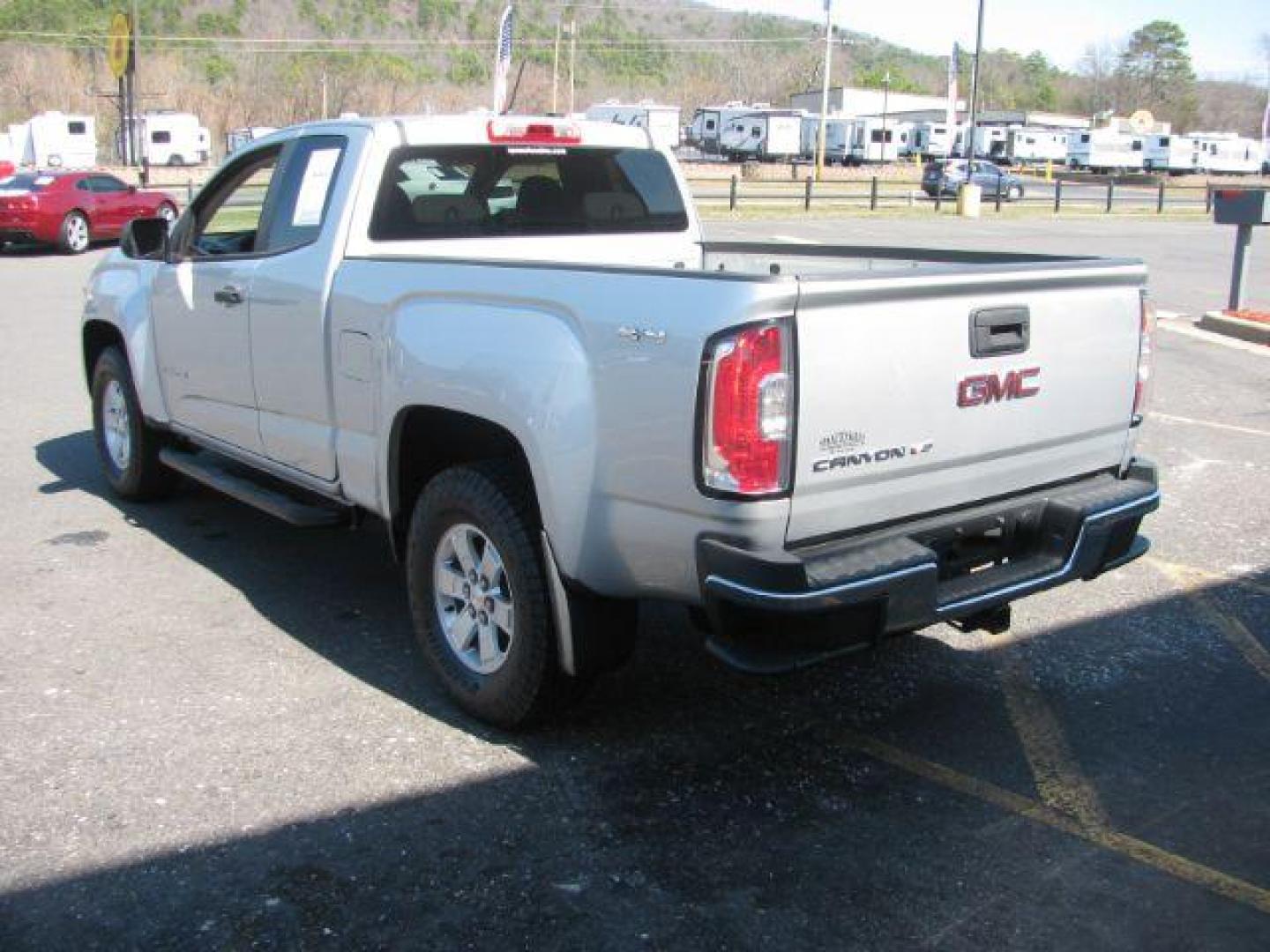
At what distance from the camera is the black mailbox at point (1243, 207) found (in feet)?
40.5

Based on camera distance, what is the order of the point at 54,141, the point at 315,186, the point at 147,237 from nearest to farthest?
the point at 315,186 < the point at 147,237 < the point at 54,141

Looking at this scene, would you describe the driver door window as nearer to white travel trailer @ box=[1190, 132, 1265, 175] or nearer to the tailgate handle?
the tailgate handle

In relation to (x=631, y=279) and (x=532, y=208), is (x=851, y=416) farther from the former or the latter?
(x=532, y=208)

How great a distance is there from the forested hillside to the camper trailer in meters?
12.6

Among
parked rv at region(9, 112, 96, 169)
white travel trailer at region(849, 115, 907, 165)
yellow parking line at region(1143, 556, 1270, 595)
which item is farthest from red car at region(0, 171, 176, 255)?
white travel trailer at region(849, 115, 907, 165)

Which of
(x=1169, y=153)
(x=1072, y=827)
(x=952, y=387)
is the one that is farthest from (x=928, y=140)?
(x=1072, y=827)

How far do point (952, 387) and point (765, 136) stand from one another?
7592cm

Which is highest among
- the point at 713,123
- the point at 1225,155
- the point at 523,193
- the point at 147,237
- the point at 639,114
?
the point at 713,123

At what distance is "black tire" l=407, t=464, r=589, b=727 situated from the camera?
12.6ft

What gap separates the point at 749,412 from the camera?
3244 millimetres

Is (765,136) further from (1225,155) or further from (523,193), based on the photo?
(523,193)

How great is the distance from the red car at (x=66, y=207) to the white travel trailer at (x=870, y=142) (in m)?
64.0

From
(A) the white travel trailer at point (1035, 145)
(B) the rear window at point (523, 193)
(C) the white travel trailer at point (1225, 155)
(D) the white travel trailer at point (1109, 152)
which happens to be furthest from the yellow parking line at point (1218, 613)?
(C) the white travel trailer at point (1225, 155)

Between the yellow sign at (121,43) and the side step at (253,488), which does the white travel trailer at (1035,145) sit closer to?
the yellow sign at (121,43)
